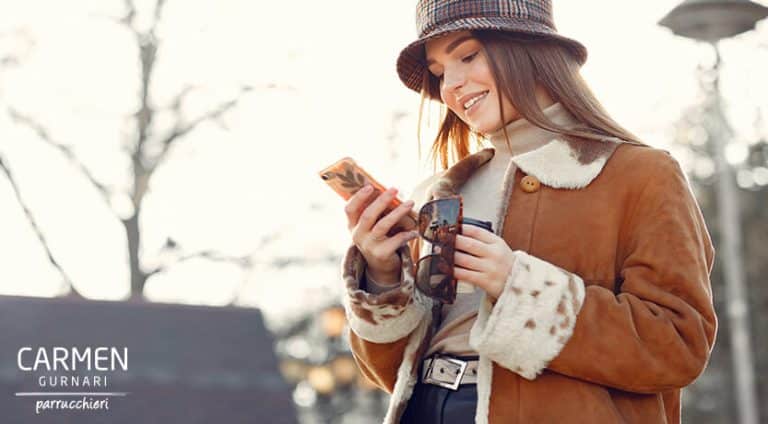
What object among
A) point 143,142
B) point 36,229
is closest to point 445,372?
point 36,229

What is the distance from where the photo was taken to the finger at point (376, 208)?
2.26m

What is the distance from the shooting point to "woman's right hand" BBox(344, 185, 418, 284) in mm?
2262

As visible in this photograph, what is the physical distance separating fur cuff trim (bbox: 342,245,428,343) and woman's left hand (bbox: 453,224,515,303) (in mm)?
239

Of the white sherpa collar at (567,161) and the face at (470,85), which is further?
the face at (470,85)

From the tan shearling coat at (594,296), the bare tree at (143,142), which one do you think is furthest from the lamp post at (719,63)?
the tan shearling coat at (594,296)

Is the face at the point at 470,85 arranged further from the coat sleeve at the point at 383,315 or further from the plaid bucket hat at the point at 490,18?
the coat sleeve at the point at 383,315

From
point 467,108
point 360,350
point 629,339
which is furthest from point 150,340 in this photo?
point 629,339

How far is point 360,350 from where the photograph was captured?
8.23 ft

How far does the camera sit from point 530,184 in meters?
2.33

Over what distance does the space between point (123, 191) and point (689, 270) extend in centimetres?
878

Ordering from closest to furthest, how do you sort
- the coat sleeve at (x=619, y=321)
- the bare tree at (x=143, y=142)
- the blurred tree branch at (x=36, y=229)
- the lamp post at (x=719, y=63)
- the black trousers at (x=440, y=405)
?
the coat sleeve at (x=619, y=321)
the black trousers at (x=440, y=405)
the lamp post at (x=719, y=63)
the blurred tree branch at (x=36, y=229)
the bare tree at (x=143, y=142)

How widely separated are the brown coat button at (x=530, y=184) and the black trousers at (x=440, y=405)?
0.41 metres

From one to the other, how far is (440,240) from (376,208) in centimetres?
18

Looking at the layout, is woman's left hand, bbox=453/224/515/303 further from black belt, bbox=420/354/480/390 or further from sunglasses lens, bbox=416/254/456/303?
black belt, bbox=420/354/480/390
